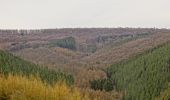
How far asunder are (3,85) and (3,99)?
470 centimetres

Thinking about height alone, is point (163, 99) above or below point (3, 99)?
below

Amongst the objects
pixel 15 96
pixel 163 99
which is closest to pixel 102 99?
pixel 163 99

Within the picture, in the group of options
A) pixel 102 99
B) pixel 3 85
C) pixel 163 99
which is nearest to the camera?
pixel 3 85

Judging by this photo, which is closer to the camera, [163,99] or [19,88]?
[19,88]

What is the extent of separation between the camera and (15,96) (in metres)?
77.9

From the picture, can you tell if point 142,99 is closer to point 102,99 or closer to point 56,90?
point 102,99

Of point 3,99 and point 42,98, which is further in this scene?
point 42,98

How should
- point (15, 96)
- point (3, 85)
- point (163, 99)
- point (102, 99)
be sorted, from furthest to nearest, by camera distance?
1. point (102, 99)
2. point (163, 99)
3. point (3, 85)
4. point (15, 96)

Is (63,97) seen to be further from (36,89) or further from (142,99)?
(142,99)

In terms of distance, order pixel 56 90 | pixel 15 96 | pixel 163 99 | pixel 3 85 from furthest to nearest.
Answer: pixel 163 99
pixel 56 90
pixel 3 85
pixel 15 96

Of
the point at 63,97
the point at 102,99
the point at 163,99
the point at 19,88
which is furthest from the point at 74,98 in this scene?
the point at 102,99

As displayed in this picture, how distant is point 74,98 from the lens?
88125 mm

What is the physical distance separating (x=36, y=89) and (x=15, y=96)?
951cm

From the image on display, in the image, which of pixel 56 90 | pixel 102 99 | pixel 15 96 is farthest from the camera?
pixel 102 99
